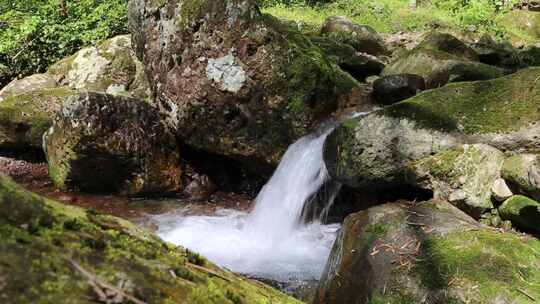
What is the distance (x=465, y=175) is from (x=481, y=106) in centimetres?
96

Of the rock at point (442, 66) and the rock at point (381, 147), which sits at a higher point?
the rock at point (442, 66)

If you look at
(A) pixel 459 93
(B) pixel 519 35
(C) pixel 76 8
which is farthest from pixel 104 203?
(B) pixel 519 35

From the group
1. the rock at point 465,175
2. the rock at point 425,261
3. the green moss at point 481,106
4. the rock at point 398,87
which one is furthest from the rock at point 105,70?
the rock at point 425,261

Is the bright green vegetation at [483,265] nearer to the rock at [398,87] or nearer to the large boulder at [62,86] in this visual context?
the rock at [398,87]

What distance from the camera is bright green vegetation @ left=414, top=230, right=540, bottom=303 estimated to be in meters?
3.13

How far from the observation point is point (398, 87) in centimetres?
778

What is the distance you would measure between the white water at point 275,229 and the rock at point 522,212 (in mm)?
2238

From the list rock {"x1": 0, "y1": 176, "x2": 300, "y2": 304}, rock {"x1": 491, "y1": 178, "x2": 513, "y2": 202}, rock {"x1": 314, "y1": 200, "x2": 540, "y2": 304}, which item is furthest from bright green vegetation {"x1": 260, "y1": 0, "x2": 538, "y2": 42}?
rock {"x1": 0, "y1": 176, "x2": 300, "y2": 304}

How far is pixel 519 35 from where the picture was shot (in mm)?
17516

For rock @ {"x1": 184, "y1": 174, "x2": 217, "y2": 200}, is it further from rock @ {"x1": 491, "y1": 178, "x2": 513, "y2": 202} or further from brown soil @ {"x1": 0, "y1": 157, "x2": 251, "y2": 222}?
rock @ {"x1": 491, "y1": 178, "x2": 513, "y2": 202}

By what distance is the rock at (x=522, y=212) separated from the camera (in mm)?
3963

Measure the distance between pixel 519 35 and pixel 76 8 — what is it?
652 inches

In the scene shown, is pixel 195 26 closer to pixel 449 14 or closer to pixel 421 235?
pixel 421 235

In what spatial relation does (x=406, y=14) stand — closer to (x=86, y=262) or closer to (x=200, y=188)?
(x=200, y=188)
